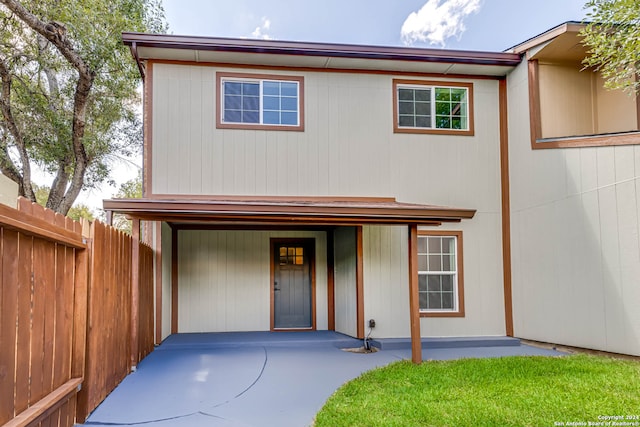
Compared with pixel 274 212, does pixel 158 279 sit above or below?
below

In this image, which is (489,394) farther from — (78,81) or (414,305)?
(78,81)

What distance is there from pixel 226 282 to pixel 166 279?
4.30 feet

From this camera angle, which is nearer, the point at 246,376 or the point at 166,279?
the point at 246,376

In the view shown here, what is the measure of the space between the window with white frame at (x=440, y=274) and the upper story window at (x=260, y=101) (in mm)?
3167

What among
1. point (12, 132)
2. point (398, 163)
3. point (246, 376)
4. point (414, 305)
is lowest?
point (246, 376)

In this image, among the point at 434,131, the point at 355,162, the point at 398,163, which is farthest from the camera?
the point at 434,131

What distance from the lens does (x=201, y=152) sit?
7746mm

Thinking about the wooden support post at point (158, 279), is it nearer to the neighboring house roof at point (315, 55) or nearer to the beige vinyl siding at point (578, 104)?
the neighboring house roof at point (315, 55)

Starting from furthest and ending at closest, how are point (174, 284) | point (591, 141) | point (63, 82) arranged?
point (63, 82) < point (174, 284) < point (591, 141)

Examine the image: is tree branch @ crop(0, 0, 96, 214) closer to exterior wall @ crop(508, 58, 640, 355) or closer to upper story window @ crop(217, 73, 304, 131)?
upper story window @ crop(217, 73, 304, 131)

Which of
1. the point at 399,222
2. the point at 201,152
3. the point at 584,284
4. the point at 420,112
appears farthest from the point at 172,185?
the point at 584,284

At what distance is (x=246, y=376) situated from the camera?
18.4ft

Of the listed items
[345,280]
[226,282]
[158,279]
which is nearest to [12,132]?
[226,282]

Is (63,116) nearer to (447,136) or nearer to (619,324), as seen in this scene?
(447,136)
